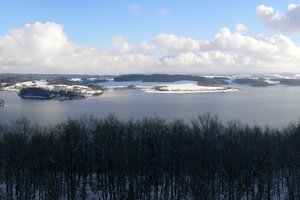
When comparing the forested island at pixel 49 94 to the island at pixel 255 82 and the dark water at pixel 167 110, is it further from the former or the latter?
the island at pixel 255 82

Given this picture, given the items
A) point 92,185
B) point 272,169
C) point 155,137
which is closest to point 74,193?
point 92,185

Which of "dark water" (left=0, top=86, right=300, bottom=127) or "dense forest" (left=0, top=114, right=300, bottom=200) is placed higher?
"dense forest" (left=0, top=114, right=300, bottom=200)

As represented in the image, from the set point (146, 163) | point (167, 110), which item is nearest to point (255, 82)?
point (167, 110)

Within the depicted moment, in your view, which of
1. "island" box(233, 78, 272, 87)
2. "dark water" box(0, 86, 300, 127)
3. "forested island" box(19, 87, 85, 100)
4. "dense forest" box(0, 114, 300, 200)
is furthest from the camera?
"island" box(233, 78, 272, 87)

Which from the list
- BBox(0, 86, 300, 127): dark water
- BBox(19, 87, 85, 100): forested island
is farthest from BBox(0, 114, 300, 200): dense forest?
BBox(19, 87, 85, 100): forested island

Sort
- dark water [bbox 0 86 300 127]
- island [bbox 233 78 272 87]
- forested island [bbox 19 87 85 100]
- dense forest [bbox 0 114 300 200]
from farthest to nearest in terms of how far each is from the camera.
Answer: island [bbox 233 78 272 87]
forested island [bbox 19 87 85 100]
dark water [bbox 0 86 300 127]
dense forest [bbox 0 114 300 200]

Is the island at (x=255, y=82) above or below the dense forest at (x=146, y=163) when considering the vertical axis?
below

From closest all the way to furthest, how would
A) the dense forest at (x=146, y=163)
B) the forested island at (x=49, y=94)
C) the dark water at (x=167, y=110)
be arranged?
the dense forest at (x=146, y=163)
the dark water at (x=167, y=110)
the forested island at (x=49, y=94)

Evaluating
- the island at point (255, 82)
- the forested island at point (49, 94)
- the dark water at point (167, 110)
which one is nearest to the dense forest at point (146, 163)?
the dark water at point (167, 110)

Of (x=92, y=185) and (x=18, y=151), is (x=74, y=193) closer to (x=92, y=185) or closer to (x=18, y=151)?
(x=92, y=185)

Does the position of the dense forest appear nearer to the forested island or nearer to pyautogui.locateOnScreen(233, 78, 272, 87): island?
the forested island
